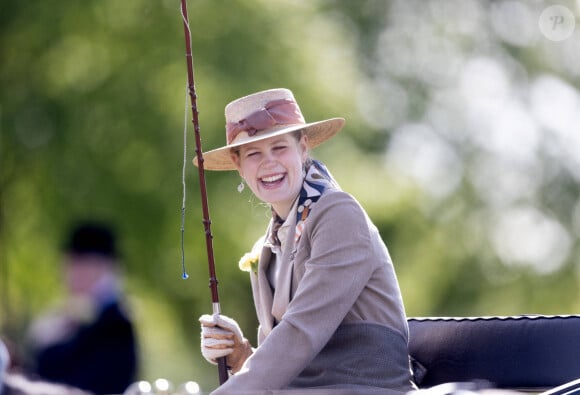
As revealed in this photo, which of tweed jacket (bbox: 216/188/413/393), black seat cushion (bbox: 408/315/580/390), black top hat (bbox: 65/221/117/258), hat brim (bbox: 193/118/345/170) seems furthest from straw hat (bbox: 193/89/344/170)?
black top hat (bbox: 65/221/117/258)

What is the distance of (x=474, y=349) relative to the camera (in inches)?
179

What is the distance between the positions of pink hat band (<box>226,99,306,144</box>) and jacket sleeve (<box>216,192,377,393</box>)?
0.37 meters

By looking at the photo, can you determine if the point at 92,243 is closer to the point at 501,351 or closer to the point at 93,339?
the point at 93,339

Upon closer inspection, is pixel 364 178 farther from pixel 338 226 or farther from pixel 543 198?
pixel 338 226

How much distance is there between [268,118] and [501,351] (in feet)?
3.66

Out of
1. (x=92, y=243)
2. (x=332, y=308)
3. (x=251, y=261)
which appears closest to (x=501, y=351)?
(x=332, y=308)

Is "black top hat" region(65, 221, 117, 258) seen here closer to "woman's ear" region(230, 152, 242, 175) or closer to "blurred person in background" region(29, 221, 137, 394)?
"blurred person in background" region(29, 221, 137, 394)

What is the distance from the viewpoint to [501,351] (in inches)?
176

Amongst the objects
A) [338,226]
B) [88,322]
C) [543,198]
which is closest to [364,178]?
[543,198]

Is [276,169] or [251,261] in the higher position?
[276,169]

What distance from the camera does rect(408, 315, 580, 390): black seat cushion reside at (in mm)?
4340

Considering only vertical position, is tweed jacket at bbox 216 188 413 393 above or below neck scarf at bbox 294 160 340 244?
below

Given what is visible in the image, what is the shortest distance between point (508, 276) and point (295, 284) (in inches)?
493

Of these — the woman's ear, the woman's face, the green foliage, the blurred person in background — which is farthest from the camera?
the green foliage
